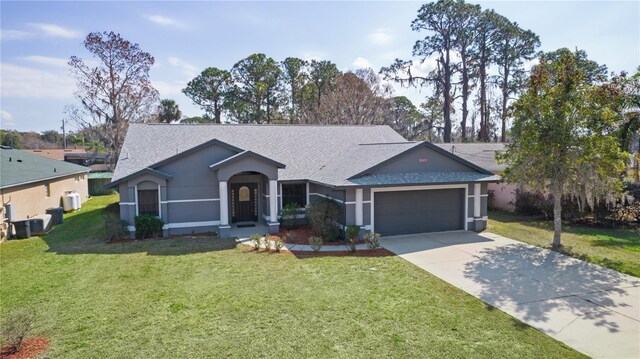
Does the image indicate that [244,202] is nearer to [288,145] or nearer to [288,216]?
[288,216]

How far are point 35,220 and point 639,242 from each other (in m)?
25.2

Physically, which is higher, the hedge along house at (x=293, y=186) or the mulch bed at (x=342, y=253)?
the hedge along house at (x=293, y=186)

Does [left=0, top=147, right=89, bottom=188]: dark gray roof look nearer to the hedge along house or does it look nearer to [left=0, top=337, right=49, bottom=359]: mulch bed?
the hedge along house

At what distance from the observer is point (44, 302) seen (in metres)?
8.96

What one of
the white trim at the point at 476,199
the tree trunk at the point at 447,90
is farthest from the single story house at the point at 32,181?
the tree trunk at the point at 447,90

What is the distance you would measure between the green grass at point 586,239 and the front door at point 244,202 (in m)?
11.0

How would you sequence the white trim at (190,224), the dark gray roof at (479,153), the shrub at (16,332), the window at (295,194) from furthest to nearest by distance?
the dark gray roof at (479,153)
the window at (295,194)
the white trim at (190,224)
the shrub at (16,332)

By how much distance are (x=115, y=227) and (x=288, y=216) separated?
23.2 ft

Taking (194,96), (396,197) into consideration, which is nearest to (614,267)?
(396,197)

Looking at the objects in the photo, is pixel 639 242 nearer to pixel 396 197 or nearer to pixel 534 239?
pixel 534 239

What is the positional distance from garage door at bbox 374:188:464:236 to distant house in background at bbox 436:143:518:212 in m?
3.32

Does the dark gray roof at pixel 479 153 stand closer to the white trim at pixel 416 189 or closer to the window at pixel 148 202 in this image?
the white trim at pixel 416 189

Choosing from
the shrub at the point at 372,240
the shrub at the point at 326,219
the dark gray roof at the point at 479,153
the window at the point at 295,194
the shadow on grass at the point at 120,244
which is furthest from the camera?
the dark gray roof at the point at 479,153

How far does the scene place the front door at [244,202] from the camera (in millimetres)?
18391
